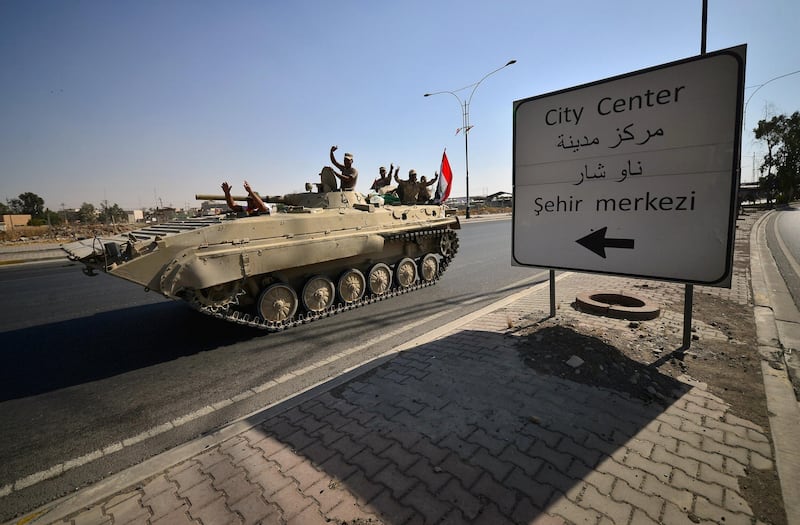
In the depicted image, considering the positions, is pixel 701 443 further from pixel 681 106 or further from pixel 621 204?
pixel 681 106

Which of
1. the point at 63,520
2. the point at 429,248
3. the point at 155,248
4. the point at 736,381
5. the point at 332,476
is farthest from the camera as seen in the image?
the point at 429,248

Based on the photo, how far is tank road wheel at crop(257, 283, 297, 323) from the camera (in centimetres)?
595

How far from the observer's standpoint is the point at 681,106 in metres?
3.68

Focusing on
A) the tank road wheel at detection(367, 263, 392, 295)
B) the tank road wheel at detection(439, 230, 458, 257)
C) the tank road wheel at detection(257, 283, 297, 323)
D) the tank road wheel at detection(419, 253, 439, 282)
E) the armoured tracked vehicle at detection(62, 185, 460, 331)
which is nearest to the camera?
the armoured tracked vehicle at detection(62, 185, 460, 331)

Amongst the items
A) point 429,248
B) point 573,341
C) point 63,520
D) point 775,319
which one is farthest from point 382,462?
point 429,248

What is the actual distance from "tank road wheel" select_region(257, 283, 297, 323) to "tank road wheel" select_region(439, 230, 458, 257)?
4.49 m

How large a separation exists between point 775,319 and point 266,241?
7.70m

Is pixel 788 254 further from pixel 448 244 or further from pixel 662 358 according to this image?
pixel 662 358

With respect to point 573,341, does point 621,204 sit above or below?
above

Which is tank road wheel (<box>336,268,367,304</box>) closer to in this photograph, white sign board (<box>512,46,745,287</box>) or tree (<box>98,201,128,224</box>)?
white sign board (<box>512,46,745,287</box>)

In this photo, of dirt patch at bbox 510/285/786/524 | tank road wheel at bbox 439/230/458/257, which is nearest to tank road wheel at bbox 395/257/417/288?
tank road wheel at bbox 439/230/458/257

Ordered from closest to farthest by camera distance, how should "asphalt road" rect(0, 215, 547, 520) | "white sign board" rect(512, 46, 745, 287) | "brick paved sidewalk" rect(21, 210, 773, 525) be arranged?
"brick paved sidewalk" rect(21, 210, 773, 525)
"asphalt road" rect(0, 215, 547, 520)
"white sign board" rect(512, 46, 745, 287)

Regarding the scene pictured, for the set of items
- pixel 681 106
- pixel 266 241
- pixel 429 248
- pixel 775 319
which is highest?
pixel 681 106

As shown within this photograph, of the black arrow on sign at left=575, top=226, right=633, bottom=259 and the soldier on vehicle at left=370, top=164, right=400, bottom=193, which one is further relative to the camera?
the soldier on vehicle at left=370, top=164, right=400, bottom=193
